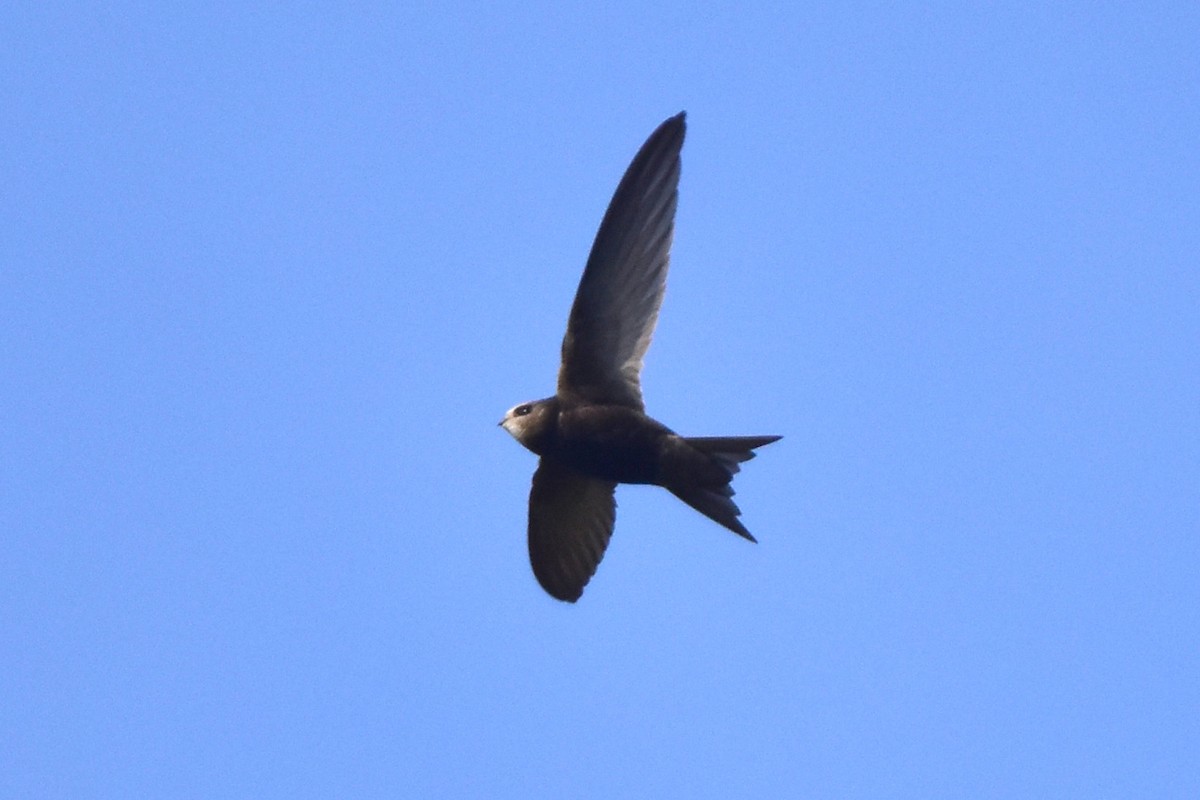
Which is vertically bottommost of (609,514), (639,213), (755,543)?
(755,543)

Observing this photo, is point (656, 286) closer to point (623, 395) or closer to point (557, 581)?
point (623, 395)

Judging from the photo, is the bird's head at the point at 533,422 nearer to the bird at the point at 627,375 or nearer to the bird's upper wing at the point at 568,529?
the bird at the point at 627,375

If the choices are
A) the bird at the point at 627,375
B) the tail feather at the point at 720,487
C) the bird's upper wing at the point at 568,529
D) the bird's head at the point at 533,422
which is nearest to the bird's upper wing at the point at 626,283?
the bird at the point at 627,375

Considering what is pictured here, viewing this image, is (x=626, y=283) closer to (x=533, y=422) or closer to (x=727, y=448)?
(x=533, y=422)

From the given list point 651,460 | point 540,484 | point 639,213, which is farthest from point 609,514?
point 639,213

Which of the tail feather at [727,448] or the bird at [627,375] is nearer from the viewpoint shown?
the tail feather at [727,448]

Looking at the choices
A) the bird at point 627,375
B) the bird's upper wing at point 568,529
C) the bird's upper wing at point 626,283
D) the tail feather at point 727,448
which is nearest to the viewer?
the tail feather at point 727,448

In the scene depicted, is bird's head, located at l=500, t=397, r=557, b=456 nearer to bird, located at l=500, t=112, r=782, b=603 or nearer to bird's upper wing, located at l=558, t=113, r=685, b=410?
bird, located at l=500, t=112, r=782, b=603
